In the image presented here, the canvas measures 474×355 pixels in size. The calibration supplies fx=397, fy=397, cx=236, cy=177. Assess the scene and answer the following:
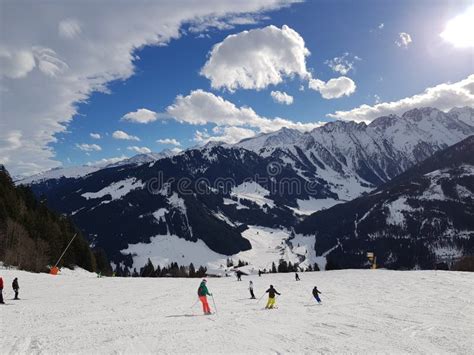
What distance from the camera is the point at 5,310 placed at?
87.6 ft

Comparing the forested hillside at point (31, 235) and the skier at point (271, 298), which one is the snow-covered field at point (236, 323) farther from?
the forested hillside at point (31, 235)

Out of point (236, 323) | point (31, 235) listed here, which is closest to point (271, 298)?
point (236, 323)

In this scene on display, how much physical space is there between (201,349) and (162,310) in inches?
492

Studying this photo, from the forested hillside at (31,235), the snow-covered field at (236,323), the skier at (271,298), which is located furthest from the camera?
the forested hillside at (31,235)

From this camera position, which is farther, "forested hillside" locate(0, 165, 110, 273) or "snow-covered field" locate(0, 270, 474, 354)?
"forested hillside" locate(0, 165, 110, 273)

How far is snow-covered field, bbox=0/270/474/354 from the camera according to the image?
17.9 meters

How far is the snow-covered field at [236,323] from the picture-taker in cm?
1791

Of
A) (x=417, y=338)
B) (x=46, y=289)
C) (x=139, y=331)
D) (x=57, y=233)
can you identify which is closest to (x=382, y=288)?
(x=417, y=338)

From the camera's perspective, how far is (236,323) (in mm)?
23797

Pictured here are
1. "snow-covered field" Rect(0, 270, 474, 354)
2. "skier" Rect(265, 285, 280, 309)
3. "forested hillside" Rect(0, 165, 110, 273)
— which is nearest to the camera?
"snow-covered field" Rect(0, 270, 474, 354)

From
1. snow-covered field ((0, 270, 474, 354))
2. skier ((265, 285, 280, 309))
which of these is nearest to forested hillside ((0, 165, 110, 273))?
snow-covered field ((0, 270, 474, 354))

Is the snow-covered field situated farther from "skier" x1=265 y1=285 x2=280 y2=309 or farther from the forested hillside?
the forested hillside

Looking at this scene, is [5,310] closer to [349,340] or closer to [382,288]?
[349,340]

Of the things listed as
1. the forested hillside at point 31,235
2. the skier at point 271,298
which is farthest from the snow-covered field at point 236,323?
the forested hillside at point 31,235
